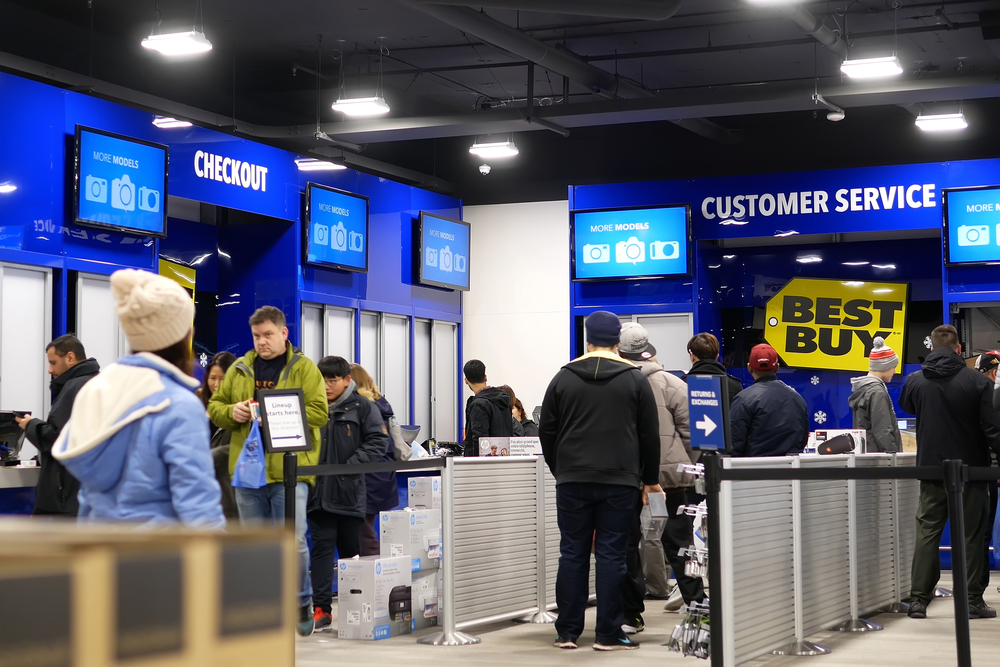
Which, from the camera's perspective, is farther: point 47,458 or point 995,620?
point 995,620

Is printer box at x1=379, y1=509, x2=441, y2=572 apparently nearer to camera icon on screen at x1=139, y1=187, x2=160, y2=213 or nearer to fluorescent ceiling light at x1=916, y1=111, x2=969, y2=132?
camera icon on screen at x1=139, y1=187, x2=160, y2=213

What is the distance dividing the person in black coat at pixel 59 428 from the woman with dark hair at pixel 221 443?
0.63m

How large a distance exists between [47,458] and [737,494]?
11.4 ft

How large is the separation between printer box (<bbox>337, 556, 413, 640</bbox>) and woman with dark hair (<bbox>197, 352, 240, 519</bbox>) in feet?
2.29

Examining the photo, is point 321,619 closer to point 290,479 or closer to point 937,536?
point 290,479

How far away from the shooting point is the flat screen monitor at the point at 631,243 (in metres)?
11.2

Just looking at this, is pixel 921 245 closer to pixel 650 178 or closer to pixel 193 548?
pixel 650 178

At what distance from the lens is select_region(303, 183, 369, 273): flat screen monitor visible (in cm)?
1109

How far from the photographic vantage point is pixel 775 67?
43.0 ft

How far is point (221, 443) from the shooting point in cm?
632

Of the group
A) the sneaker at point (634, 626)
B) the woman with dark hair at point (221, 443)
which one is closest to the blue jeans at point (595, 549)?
the sneaker at point (634, 626)

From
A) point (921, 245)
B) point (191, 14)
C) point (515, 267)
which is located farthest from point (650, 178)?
point (191, 14)

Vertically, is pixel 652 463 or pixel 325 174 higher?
pixel 325 174

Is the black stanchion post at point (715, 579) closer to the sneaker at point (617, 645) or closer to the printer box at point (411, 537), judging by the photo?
the sneaker at point (617, 645)
